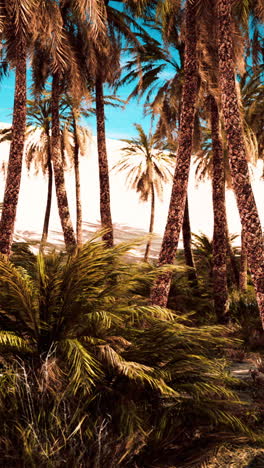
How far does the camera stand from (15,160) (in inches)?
441

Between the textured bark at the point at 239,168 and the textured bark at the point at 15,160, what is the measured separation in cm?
550

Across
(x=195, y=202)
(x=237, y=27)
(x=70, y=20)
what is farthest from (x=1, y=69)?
(x=195, y=202)

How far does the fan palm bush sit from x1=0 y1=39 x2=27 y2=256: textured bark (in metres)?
6.22

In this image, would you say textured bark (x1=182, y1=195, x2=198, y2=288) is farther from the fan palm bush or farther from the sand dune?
the sand dune

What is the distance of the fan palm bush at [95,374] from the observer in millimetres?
3689

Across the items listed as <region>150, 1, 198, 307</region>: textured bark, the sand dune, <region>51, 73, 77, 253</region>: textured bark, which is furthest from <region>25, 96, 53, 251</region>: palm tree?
the sand dune

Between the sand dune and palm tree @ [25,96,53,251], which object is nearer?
palm tree @ [25,96,53,251]

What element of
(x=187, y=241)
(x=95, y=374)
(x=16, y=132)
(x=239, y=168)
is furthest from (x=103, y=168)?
(x=95, y=374)

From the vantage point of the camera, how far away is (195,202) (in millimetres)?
74750

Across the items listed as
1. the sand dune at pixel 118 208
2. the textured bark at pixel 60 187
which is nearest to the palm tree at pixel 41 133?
the textured bark at pixel 60 187

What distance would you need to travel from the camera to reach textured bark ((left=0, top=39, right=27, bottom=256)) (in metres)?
11.1

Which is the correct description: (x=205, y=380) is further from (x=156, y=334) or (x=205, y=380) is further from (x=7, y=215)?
(x=7, y=215)

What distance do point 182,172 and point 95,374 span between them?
621 cm

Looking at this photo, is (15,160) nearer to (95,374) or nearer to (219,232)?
(219,232)
